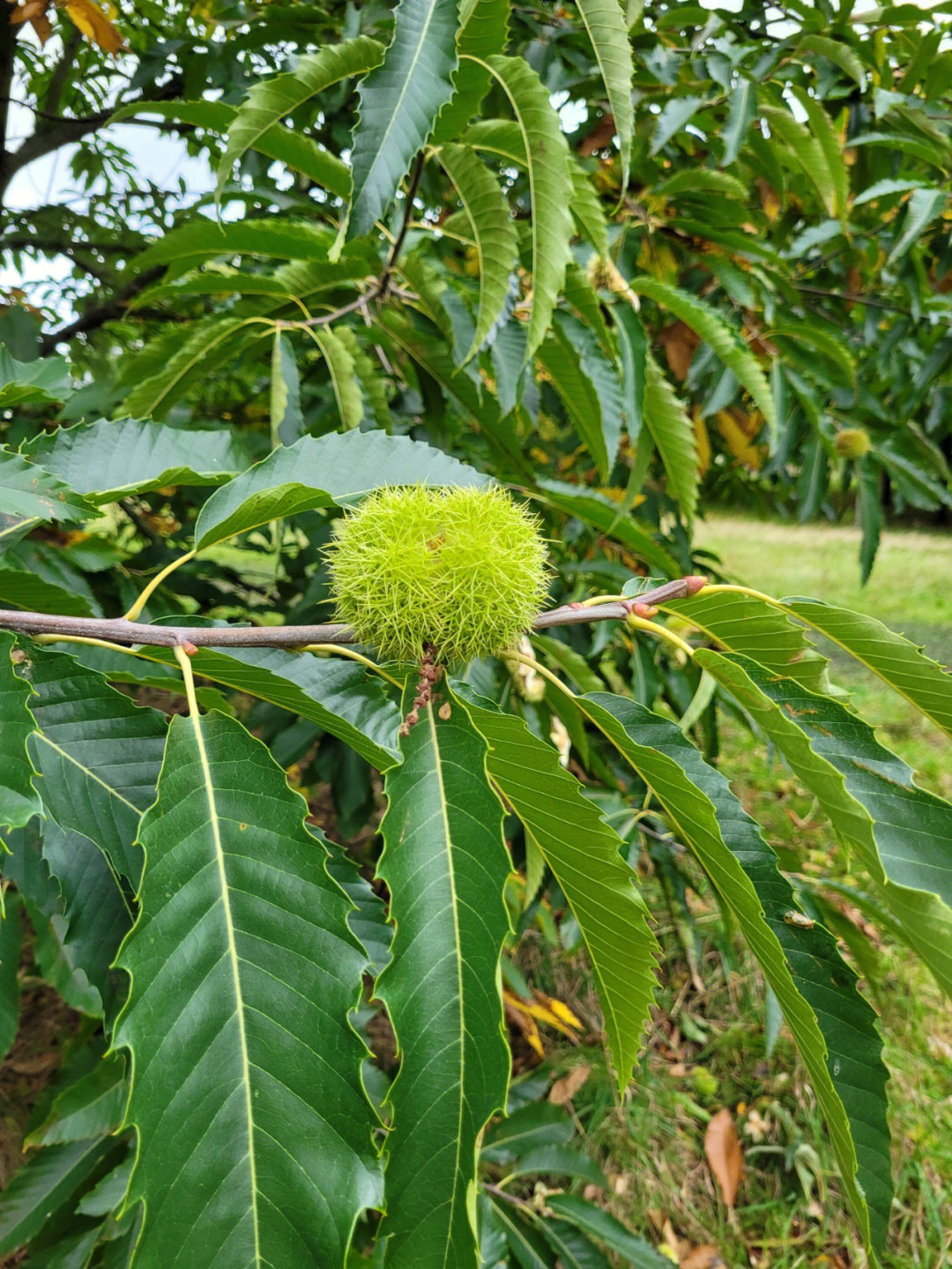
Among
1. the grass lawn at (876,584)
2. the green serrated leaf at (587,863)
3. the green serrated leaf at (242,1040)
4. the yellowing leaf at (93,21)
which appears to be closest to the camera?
the green serrated leaf at (242,1040)

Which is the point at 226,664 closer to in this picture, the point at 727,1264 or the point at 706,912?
the point at 727,1264

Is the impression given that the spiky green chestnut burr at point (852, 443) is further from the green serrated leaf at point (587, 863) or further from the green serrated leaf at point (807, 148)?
the green serrated leaf at point (587, 863)

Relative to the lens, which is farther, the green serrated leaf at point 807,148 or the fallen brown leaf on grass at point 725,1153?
the fallen brown leaf on grass at point 725,1153

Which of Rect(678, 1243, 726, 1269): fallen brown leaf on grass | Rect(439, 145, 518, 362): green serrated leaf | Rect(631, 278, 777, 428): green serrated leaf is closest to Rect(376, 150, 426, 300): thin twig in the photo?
Rect(439, 145, 518, 362): green serrated leaf

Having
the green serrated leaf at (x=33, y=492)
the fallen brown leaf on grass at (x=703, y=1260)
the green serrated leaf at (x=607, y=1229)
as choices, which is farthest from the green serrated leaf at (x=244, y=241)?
the fallen brown leaf on grass at (x=703, y=1260)

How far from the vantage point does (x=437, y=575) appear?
623mm

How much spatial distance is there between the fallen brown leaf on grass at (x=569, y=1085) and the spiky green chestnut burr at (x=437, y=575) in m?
1.81

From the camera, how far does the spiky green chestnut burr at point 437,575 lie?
62 cm

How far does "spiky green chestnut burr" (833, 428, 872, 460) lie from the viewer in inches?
77.8

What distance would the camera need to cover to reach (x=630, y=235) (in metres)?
1.65

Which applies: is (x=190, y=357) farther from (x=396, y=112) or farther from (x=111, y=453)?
(x=396, y=112)

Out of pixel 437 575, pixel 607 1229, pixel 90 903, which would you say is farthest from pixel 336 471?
pixel 607 1229

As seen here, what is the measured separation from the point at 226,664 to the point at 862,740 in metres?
0.51

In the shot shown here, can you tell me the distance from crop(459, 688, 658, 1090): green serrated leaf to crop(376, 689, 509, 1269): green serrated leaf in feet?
0.13
